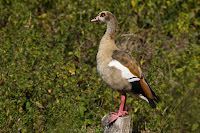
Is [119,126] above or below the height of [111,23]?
below

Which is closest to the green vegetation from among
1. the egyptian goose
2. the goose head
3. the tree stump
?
the egyptian goose

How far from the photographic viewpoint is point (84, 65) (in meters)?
6.47

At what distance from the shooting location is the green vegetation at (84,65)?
208 inches

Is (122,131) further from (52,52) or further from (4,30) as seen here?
(4,30)

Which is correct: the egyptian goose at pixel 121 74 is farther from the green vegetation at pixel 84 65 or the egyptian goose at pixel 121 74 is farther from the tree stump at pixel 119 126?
the green vegetation at pixel 84 65

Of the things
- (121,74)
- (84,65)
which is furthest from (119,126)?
(84,65)

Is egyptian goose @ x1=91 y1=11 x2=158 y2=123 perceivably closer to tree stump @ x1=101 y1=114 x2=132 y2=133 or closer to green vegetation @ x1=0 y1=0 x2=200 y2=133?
tree stump @ x1=101 y1=114 x2=132 y2=133

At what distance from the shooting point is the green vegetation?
5289mm

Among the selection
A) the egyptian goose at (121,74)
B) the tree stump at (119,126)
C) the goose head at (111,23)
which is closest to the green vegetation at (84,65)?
the egyptian goose at (121,74)

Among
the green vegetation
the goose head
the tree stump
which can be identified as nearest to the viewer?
the tree stump

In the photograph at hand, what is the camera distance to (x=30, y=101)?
5625mm

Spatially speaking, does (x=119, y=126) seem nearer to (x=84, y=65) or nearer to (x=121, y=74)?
(x=121, y=74)

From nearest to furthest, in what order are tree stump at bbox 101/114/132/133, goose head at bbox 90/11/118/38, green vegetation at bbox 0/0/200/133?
tree stump at bbox 101/114/132/133 < goose head at bbox 90/11/118/38 < green vegetation at bbox 0/0/200/133

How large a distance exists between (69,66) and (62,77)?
1.28ft
